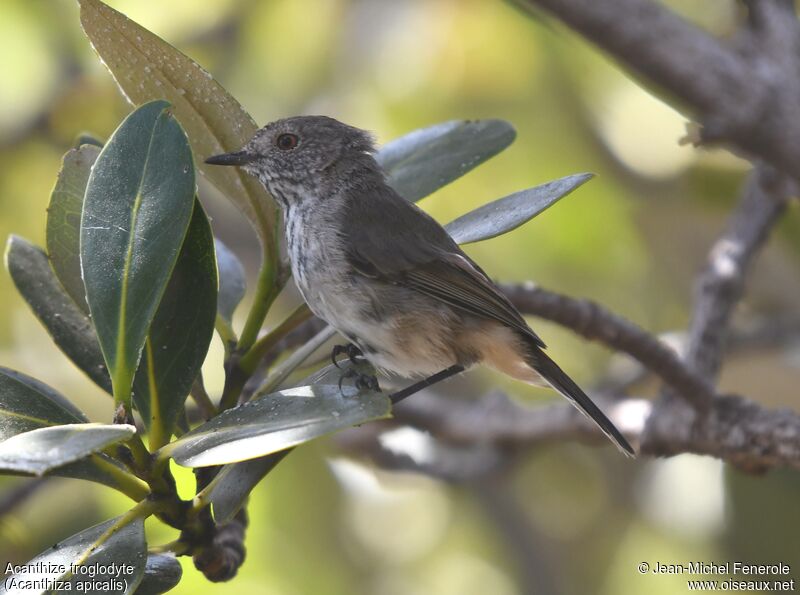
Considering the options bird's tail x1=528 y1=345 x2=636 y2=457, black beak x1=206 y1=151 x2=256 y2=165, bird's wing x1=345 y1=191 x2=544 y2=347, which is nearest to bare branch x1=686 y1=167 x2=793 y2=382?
bird's tail x1=528 y1=345 x2=636 y2=457

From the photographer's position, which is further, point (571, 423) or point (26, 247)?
point (571, 423)

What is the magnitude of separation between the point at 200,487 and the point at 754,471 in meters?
1.81

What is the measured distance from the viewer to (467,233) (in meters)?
2.46

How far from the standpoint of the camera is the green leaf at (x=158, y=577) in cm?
212

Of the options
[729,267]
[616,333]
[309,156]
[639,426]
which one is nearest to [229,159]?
[309,156]

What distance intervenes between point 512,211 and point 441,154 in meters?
0.55

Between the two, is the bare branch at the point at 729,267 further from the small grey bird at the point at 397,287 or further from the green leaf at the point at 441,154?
the green leaf at the point at 441,154

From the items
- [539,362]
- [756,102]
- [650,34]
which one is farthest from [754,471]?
[650,34]

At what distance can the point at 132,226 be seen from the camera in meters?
2.16

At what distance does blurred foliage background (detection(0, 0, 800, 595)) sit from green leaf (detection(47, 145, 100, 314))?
84.6 inches

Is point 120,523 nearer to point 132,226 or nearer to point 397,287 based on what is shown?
point 132,226

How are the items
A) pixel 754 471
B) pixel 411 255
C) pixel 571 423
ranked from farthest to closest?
pixel 571 423 → pixel 411 255 → pixel 754 471

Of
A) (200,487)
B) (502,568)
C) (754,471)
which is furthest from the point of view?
(502,568)

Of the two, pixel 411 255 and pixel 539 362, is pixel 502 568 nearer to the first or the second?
pixel 539 362
